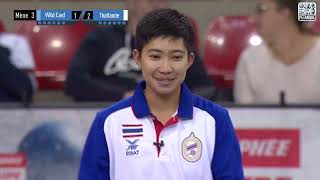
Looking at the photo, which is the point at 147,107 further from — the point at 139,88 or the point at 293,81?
the point at 293,81

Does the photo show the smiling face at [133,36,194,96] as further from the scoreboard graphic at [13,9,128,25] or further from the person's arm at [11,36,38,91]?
the person's arm at [11,36,38,91]

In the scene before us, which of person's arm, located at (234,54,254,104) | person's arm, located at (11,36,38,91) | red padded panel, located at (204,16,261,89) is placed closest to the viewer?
person's arm, located at (234,54,254,104)

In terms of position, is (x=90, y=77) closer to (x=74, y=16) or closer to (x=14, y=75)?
(x=14, y=75)

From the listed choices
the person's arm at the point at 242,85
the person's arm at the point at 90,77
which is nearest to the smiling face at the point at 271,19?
the person's arm at the point at 242,85

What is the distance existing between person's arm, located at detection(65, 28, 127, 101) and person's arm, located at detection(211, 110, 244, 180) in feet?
6.56

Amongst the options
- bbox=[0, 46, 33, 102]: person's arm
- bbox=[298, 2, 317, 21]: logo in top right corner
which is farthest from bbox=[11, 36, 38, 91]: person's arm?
bbox=[298, 2, 317, 21]: logo in top right corner

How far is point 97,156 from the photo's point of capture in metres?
2.01

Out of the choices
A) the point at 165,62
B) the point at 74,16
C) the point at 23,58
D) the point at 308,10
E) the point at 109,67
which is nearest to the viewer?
the point at 165,62

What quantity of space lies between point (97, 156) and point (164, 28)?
36cm

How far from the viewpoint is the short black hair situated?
199cm

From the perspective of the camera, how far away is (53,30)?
5309 mm

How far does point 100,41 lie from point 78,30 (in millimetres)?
918

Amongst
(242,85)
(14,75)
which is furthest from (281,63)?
(14,75)

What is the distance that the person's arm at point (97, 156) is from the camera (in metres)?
2.01
